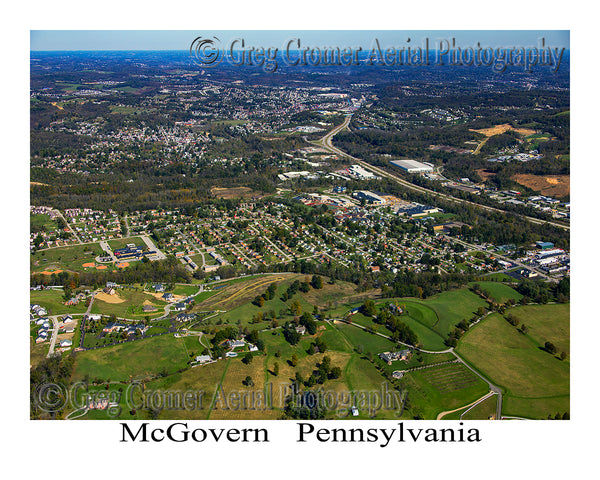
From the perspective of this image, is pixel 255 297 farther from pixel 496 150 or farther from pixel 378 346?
pixel 496 150

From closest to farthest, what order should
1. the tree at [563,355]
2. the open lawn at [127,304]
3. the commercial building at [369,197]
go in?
the tree at [563,355], the open lawn at [127,304], the commercial building at [369,197]

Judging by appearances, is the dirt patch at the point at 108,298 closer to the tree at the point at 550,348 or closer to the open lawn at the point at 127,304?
the open lawn at the point at 127,304

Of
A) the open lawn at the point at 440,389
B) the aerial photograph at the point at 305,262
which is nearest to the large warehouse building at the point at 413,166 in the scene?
the aerial photograph at the point at 305,262

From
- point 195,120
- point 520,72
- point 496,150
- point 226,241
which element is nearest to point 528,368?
point 226,241

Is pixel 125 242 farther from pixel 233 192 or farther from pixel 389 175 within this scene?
pixel 389 175

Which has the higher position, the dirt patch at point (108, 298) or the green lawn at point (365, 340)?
the dirt patch at point (108, 298)
